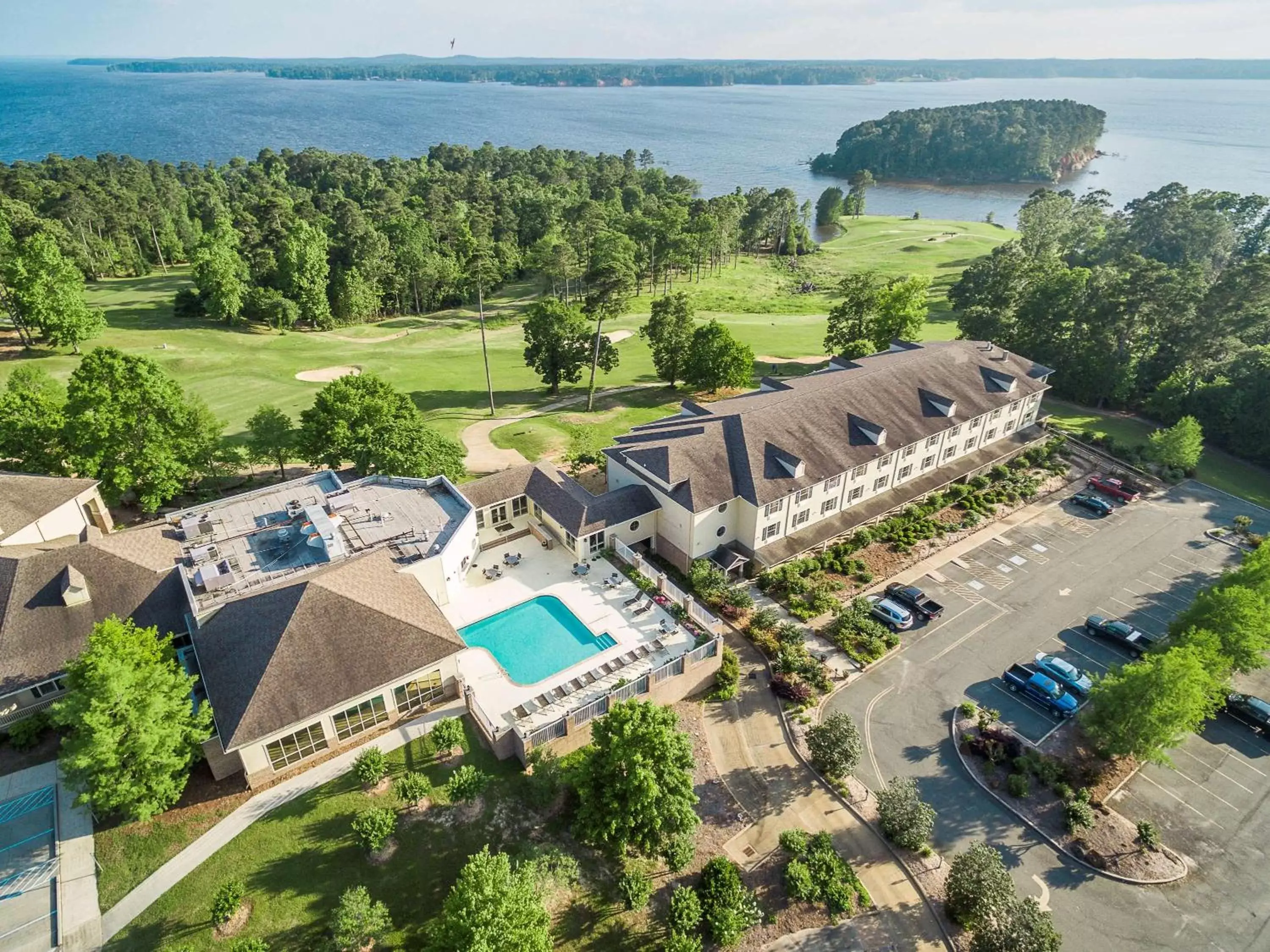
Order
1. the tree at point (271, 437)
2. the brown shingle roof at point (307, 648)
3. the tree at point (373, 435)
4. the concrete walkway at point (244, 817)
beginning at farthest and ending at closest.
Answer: the tree at point (271, 437) → the tree at point (373, 435) → the brown shingle roof at point (307, 648) → the concrete walkway at point (244, 817)

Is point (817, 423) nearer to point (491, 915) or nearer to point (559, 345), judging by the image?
point (559, 345)

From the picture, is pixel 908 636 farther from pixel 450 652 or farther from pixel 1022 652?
pixel 450 652

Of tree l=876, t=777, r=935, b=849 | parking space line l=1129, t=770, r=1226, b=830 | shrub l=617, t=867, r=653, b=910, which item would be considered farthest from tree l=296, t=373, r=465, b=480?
parking space line l=1129, t=770, r=1226, b=830

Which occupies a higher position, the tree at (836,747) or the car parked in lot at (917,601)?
the tree at (836,747)

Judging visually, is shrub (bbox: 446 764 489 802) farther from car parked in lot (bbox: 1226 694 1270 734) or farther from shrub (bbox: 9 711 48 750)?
car parked in lot (bbox: 1226 694 1270 734)

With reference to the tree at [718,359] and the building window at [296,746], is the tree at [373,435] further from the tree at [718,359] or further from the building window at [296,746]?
the tree at [718,359]

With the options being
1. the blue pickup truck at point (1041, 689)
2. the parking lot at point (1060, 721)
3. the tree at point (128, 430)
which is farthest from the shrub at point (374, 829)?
the blue pickup truck at point (1041, 689)

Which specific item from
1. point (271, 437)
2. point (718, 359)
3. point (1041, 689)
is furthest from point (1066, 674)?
point (271, 437)
